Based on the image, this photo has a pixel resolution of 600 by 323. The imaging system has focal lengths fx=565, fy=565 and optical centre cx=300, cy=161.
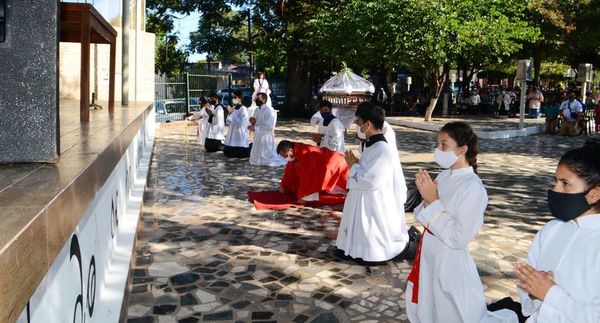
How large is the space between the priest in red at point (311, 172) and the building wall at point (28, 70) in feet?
19.5

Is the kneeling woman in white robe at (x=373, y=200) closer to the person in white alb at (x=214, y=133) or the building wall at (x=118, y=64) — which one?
the building wall at (x=118, y=64)

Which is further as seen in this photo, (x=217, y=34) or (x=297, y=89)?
(x=297, y=89)

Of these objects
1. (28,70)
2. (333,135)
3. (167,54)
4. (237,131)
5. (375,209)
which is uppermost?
(167,54)

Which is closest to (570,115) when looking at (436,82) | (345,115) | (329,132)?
(436,82)

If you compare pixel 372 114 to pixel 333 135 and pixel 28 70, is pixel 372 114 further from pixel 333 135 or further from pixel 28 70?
pixel 333 135

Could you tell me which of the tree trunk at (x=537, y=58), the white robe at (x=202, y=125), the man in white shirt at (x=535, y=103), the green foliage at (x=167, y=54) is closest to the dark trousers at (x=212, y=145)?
the white robe at (x=202, y=125)

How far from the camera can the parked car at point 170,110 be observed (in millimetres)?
21547

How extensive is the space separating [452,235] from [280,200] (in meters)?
5.12

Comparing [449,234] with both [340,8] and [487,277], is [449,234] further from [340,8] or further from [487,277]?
[340,8]

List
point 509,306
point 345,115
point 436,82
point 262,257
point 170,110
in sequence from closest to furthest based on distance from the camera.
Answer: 1. point 509,306
2. point 262,257
3. point 345,115
4. point 436,82
5. point 170,110

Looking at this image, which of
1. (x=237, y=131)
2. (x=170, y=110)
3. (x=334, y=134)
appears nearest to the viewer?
(x=334, y=134)

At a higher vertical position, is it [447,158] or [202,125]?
[447,158]

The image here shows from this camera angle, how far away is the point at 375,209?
5.69 m

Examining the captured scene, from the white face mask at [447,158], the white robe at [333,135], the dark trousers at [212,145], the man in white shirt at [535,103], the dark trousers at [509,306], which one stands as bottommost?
the dark trousers at [509,306]
